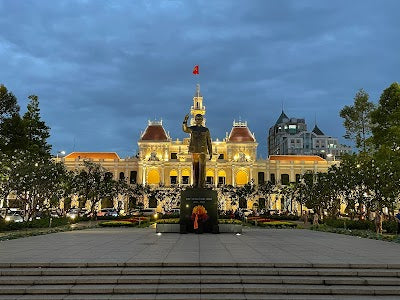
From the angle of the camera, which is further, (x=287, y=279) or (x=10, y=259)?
(x=10, y=259)

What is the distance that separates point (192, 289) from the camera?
31.8 ft

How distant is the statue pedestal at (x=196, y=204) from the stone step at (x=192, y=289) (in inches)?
479

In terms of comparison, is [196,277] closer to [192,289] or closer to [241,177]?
[192,289]

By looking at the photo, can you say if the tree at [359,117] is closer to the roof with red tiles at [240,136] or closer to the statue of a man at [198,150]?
the statue of a man at [198,150]

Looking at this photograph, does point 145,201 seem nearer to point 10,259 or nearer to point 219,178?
point 219,178

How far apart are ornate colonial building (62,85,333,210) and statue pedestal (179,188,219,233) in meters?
75.9

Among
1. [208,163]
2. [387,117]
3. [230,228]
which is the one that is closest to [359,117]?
[387,117]

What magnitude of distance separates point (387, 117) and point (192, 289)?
3345cm

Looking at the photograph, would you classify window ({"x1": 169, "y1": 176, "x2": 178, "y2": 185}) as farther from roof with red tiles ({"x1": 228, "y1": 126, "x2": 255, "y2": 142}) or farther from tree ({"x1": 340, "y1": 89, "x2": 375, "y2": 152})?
tree ({"x1": 340, "y1": 89, "x2": 375, "y2": 152})

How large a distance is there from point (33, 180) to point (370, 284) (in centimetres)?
3410

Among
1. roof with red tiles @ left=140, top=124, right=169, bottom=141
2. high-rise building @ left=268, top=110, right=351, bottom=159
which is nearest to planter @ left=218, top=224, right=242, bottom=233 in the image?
roof with red tiles @ left=140, top=124, right=169, bottom=141

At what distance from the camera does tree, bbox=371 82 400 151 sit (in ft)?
118

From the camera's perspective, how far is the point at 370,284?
33.9ft

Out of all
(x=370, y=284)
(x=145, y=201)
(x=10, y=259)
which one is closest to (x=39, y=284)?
(x=10, y=259)
